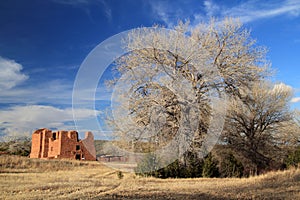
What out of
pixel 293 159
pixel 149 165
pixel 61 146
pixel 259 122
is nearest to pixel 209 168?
pixel 149 165

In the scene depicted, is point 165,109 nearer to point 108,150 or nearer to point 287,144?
point 108,150

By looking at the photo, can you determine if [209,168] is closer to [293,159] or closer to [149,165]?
[149,165]

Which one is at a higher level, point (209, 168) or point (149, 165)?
point (149, 165)

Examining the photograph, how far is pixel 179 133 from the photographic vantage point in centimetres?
1589

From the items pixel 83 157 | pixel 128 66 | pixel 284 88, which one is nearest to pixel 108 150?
pixel 128 66

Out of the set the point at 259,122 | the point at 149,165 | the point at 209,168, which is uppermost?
the point at 259,122

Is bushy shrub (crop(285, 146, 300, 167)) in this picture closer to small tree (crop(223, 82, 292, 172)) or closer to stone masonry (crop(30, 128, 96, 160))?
small tree (crop(223, 82, 292, 172))

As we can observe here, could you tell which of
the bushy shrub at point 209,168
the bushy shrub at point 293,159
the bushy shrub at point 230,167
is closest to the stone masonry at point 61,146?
the bushy shrub at point 209,168

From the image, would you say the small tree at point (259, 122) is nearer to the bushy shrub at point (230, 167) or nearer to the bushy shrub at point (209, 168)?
the bushy shrub at point (230, 167)

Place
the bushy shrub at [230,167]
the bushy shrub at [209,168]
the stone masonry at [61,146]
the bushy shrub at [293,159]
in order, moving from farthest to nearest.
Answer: the stone masonry at [61,146] → the bushy shrub at [293,159] → the bushy shrub at [230,167] → the bushy shrub at [209,168]

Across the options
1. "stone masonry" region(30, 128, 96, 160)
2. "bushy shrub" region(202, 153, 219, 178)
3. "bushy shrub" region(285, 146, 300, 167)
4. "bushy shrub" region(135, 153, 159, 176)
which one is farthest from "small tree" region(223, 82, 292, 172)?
"stone masonry" region(30, 128, 96, 160)

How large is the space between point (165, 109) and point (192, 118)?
1.59 m

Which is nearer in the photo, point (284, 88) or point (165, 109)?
point (165, 109)

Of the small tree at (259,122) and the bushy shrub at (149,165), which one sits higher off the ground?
the small tree at (259,122)
